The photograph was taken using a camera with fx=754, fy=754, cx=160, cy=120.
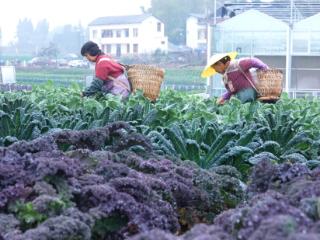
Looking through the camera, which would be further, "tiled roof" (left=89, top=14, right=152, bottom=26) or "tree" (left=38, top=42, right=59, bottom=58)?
"tiled roof" (left=89, top=14, right=152, bottom=26)

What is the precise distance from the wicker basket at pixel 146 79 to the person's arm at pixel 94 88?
42cm

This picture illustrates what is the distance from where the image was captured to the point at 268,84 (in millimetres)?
9125

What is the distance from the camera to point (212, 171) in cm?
414

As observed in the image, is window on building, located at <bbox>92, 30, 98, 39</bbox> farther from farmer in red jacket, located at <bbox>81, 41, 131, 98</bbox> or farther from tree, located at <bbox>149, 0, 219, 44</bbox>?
farmer in red jacket, located at <bbox>81, 41, 131, 98</bbox>

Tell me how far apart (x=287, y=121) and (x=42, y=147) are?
2.59 m

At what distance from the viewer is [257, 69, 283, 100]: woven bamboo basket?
359 inches

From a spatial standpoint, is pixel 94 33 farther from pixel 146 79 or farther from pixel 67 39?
pixel 146 79

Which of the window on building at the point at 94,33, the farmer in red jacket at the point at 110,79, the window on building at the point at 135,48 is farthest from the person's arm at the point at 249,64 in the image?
the window on building at the point at 135,48

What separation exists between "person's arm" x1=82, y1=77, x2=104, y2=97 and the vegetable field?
3.32m

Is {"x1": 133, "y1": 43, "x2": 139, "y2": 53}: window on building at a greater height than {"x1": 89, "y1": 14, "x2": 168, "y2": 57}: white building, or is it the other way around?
{"x1": 89, "y1": 14, "x2": 168, "y2": 57}: white building

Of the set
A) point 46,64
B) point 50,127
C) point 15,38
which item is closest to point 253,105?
point 50,127

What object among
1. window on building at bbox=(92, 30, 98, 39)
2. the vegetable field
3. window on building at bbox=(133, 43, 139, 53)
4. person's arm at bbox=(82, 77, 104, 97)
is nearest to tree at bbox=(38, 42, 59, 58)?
window on building at bbox=(92, 30, 98, 39)

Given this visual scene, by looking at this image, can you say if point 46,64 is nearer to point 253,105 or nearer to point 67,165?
point 253,105

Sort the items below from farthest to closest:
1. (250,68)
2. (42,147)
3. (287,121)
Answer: (250,68) < (287,121) < (42,147)
